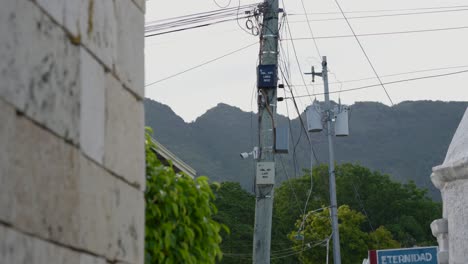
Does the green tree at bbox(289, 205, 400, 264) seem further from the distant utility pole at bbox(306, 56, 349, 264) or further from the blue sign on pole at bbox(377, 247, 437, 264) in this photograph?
the blue sign on pole at bbox(377, 247, 437, 264)

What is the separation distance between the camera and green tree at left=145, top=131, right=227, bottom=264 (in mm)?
5832

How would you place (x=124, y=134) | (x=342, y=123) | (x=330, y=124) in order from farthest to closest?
(x=330, y=124), (x=342, y=123), (x=124, y=134)

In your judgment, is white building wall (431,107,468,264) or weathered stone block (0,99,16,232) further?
white building wall (431,107,468,264)

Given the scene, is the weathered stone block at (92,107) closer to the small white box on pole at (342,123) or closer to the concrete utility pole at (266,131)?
the concrete utility pole at (266,131)

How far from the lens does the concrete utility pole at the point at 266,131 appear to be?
538 inches

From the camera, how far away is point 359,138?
142m

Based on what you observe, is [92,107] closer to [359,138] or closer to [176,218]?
[176,218]

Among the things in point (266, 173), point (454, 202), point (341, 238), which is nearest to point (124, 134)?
point (454, 202)

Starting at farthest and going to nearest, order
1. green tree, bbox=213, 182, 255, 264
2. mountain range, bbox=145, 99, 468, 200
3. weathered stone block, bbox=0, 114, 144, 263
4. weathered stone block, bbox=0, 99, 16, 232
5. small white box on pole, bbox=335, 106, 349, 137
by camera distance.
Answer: mountain range, bbox=145, 99, 468, 200
green tree, bbox=213, 182, 255, 264
small white box on pole, bbox=335, 106, 349, 137
weathered stone block, bbox=0, 114, 144, 263
weathered stone block, bbox=0, 99, 16, 232

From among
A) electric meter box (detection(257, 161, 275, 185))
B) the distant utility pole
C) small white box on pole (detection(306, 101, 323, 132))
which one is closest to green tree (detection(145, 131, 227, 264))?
electric meter box (detection(257, 161, 275, 185))

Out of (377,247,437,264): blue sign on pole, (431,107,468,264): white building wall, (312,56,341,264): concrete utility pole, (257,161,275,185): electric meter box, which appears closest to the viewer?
(431,107,468,264): white building wall

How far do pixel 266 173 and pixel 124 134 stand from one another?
9.75m

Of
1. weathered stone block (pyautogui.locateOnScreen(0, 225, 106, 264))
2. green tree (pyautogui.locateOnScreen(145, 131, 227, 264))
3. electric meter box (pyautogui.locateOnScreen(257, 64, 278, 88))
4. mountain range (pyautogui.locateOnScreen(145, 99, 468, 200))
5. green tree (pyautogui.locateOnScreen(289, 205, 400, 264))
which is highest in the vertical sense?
mountain range (pyautogui.locateOnScreen(145, 99, 468, 200))

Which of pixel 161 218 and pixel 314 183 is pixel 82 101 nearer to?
pixel 161 218
